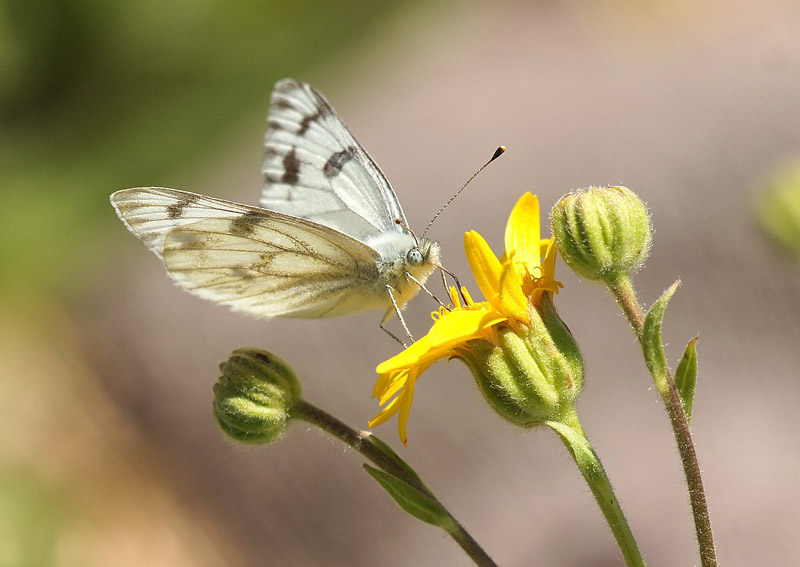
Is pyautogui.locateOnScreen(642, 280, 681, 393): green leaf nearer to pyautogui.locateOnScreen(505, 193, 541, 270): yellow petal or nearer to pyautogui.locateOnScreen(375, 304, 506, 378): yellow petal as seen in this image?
pyautogui.locateOnScreen(375, 304, 506, 378): yellow petal

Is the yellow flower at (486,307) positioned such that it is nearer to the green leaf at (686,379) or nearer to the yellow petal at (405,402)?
the yellow petal at (405,402)

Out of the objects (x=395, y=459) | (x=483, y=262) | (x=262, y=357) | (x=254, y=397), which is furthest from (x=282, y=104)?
(x=395, y=459)

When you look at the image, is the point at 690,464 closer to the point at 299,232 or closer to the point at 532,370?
the point at 532,370

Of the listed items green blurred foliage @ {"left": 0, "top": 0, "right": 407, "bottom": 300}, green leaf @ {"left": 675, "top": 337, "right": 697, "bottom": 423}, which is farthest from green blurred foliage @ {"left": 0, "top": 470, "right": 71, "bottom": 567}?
green leaf @ {"left": 675, "top": 337, "right": 697, "bottom": 423}

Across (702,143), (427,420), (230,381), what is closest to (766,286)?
(702,143)

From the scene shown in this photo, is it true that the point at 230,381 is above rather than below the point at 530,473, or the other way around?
above

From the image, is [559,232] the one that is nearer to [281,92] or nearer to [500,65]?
[281,92]

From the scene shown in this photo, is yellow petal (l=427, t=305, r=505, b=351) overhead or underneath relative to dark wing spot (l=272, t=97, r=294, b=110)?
underneath
